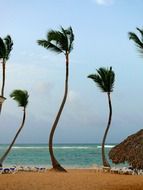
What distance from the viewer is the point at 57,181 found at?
16.3 metres

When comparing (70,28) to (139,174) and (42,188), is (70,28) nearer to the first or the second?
(139,174)

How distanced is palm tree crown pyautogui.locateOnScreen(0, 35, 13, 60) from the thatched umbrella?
907 centimetres

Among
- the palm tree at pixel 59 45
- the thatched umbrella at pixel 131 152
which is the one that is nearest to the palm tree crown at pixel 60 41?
the palm tree at pixel 59 45

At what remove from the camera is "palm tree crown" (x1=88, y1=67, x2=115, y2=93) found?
25406mm

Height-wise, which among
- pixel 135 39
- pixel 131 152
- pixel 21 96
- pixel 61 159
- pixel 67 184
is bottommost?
pixel 61 159

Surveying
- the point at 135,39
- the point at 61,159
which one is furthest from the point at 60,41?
the point at 61,159

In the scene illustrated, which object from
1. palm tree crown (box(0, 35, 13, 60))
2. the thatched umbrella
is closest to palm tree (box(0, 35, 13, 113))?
palm tree crown (box(0, 35, 13, 60))

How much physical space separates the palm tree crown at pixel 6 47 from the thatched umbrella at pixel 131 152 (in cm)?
907

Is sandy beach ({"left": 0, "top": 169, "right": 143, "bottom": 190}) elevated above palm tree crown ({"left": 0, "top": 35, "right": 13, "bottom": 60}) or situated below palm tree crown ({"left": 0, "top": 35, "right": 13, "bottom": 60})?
below

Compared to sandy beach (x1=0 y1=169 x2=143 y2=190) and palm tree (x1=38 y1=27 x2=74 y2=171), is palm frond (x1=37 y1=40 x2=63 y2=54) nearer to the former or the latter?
palm tree (x1=38 y1=27 x2=74 y2=171)

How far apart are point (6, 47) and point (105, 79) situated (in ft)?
20.4

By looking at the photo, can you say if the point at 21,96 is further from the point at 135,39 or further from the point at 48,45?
the point at 135,39

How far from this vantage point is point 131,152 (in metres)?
15.6

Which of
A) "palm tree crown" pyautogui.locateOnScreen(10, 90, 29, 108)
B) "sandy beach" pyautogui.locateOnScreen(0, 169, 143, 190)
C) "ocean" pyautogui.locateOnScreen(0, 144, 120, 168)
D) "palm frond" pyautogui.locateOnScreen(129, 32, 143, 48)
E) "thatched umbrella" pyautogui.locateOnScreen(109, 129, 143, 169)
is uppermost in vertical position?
"palm frond" pyautogui.locateOnScreen(129, 32, 143, 48)
